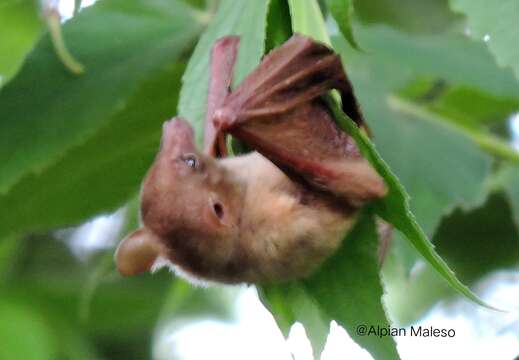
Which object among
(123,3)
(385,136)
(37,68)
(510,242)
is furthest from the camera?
(510,242)

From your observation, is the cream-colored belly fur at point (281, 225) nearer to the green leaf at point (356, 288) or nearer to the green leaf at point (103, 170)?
the green leaf at point (356, 288)

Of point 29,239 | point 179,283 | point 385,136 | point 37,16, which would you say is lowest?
point 29,239

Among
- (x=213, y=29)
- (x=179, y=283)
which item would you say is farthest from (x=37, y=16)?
(x=213, y=29)

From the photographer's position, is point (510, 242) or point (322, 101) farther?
point (510, 242)

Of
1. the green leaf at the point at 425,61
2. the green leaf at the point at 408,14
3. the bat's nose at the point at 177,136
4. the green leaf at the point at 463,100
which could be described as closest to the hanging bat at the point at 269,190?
the bat's nose at the point at 177,136

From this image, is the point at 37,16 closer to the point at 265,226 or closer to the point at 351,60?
the point at 351,60

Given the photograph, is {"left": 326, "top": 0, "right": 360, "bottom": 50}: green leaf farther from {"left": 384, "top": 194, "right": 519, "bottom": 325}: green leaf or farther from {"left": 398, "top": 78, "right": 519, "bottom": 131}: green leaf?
{"left": 384, "top": 194, "right": 519, "bottom": 325}: green leaf
